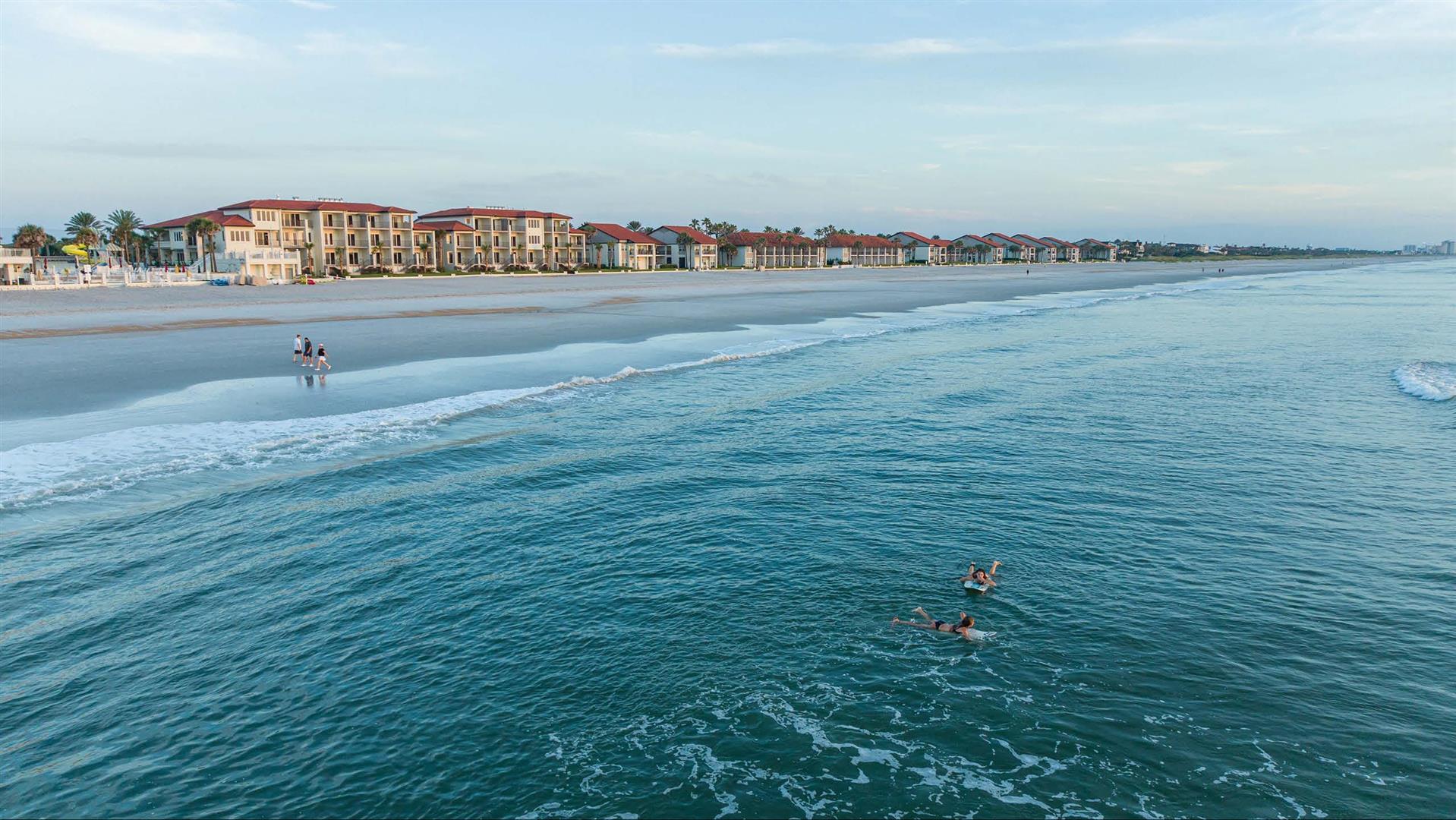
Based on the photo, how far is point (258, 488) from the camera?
21.6 m

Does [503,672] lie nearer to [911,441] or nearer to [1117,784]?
[1117,784]

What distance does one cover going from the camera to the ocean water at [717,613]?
35.5 feet

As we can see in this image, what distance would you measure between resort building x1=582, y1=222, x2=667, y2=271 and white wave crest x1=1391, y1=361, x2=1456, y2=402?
136945 mm

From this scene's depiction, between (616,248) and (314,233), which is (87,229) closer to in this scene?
(314,233)

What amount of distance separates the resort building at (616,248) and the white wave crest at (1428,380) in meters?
137

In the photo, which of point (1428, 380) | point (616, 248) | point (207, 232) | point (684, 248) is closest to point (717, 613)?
point (1428, 380)

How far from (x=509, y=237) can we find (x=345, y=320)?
8910cm

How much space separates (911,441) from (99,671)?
22025 mm

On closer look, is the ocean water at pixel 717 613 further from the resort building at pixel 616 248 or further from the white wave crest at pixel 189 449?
the resort building at pixel 616 248

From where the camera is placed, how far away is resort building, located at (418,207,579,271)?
141625 millimetres

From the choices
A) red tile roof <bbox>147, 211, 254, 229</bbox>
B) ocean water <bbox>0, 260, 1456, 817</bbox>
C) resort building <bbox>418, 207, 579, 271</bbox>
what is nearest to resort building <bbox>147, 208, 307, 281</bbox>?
red tile roof <bbox>147, 211, 254, 229</bbox>

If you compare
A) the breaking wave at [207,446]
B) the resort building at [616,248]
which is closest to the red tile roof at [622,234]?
the resort building at [616,248]

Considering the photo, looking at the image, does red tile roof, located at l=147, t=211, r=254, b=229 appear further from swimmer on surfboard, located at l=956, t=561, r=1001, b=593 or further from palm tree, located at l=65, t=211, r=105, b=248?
swimmer on surfboard, located at l=956, t=561, r=1001, b=593

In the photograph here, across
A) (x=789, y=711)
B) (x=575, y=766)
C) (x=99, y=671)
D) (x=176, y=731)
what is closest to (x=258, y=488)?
(x=99, y=671)
